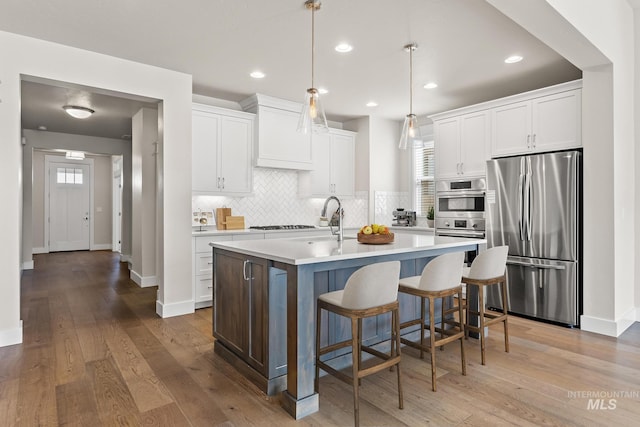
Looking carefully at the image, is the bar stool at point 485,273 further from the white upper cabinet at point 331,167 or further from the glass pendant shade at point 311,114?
the white upper cabinet at point 331,167

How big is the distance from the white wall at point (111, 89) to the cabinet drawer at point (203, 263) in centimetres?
16

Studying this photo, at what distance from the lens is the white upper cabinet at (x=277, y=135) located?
5098 mm

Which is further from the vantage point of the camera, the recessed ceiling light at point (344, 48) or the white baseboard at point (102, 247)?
the white baseboard at point (102, 247)

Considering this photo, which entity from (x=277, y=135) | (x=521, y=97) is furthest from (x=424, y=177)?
(x=277, y=135)

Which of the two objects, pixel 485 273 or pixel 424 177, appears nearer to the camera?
pixel 485 273

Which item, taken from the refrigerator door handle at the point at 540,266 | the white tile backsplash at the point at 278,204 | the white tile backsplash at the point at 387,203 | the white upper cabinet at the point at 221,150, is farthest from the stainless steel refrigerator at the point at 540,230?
the white upper cabinet at the point at 221,150

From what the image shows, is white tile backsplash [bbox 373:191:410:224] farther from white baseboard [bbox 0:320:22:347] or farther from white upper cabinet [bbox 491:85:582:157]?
white baseboard [bbox 0:320:22:347]

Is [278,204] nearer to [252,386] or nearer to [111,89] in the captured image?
[111,89]

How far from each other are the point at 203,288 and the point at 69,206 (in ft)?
25.3

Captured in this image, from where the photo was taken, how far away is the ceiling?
288 cm

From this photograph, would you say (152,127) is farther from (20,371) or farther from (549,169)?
(549,169)

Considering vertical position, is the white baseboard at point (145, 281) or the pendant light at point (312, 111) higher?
the pendant light at point (312, 111)

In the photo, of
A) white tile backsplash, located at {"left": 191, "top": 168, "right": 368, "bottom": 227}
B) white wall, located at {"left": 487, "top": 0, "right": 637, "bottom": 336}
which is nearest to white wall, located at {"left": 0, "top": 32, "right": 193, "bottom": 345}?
white tile backsplash, located at {"left": 191, "top": 168, "right": 368, "bottom": 227}

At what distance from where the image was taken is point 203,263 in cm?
448
